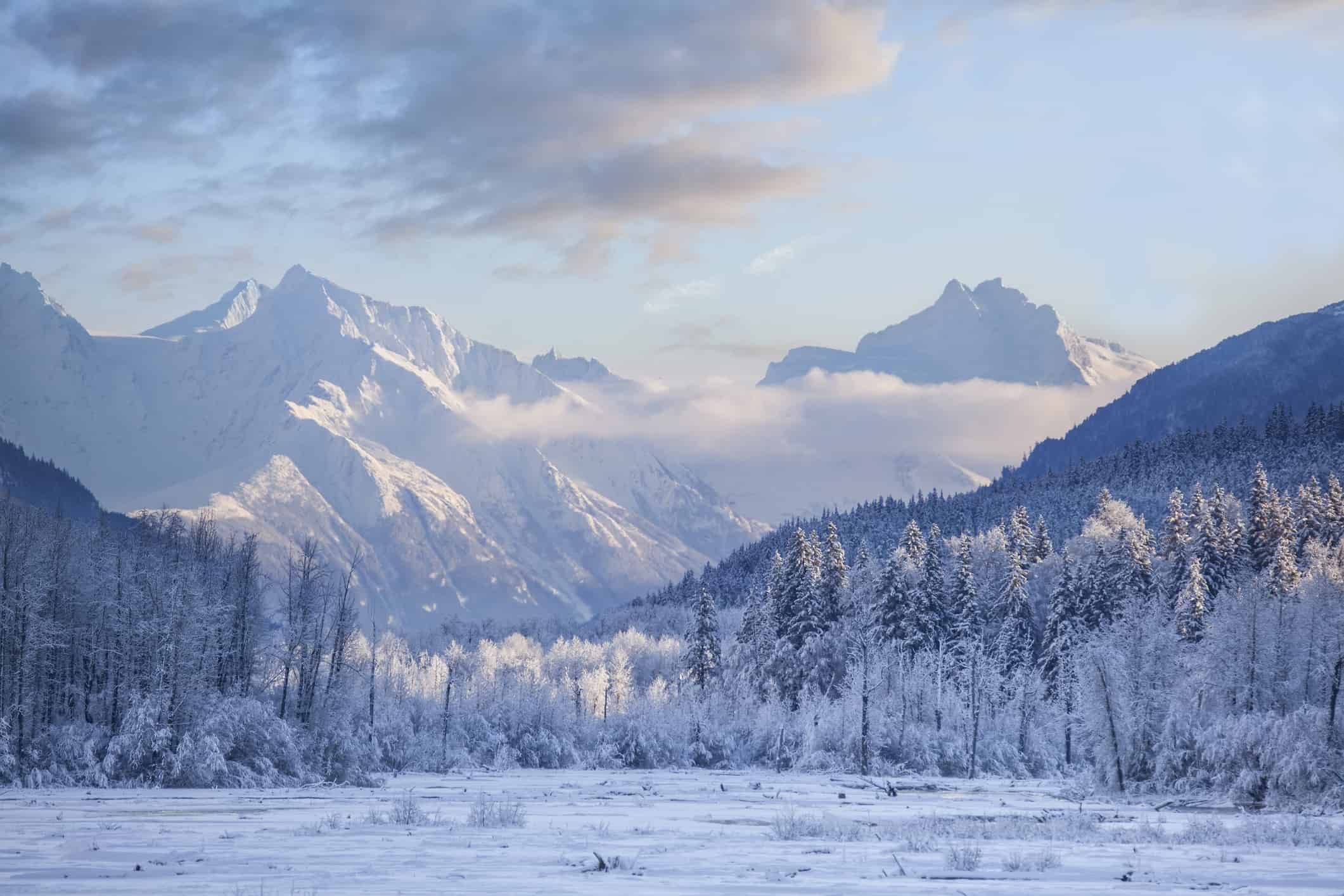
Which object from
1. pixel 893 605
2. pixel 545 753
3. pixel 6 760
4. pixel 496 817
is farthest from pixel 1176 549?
pixel 6 760

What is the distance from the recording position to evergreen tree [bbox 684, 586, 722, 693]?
110438 millimetres

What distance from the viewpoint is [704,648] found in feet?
367

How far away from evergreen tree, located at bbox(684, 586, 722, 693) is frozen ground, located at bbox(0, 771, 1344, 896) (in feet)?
198

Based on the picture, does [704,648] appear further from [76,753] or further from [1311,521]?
[76,753]

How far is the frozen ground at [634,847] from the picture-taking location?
79.9ft

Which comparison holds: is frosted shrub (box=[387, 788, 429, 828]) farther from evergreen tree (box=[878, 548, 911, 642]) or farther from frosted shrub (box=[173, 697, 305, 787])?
evergreen tree (box=[878, 548, 911, 642])

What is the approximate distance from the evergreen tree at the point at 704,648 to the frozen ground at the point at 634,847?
6038 centimetres

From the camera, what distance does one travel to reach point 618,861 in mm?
26781

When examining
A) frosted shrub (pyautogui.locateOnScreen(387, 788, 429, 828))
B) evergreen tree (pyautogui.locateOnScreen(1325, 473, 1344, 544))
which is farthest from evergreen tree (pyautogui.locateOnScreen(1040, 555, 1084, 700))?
frosted shrub (pyautogui.locateOnScreen(387, 788, 429, 828))

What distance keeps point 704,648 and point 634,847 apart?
81506 mm

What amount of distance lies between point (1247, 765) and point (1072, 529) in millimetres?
124611

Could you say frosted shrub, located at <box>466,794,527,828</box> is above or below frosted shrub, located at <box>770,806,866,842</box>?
above

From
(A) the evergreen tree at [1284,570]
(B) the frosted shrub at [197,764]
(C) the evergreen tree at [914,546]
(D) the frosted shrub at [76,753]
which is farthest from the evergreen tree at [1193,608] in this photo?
(D) the frosted shrub at [76,753]

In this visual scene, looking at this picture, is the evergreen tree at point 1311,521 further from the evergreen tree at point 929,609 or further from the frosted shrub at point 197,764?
the frosted shrub at point 197,764
